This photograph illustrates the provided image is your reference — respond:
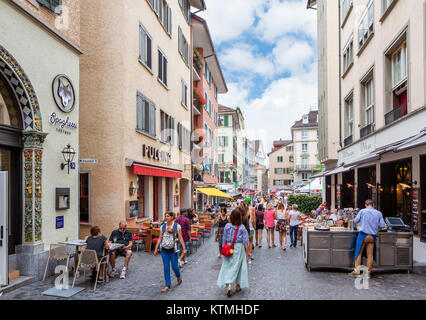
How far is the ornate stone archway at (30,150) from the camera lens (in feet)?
25.6

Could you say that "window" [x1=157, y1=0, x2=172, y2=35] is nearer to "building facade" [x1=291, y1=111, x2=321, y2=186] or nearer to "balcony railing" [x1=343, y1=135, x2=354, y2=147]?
"balcony railing" [x1=343, y1=135, x2=354, y2=147]

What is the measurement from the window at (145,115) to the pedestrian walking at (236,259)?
7.84 metres

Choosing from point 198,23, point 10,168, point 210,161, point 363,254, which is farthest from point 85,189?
point 210,161

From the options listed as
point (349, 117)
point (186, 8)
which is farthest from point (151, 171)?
point (186, 8)

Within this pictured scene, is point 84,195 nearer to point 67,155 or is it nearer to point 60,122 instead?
point 67,155

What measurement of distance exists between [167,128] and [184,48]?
22.6 ft

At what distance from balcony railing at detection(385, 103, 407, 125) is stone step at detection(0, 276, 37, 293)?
1187 centimetres

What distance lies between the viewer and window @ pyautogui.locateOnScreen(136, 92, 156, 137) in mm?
14008

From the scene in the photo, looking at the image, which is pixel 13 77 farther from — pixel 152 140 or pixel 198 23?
pixel 198 23

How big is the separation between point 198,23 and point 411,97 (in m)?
17.2

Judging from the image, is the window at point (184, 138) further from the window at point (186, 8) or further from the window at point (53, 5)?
the window at point (53, 5)

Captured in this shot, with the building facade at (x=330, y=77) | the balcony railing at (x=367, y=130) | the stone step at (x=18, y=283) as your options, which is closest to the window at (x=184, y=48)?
the building facade at (x=330, y=77)

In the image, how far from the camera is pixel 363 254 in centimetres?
874
